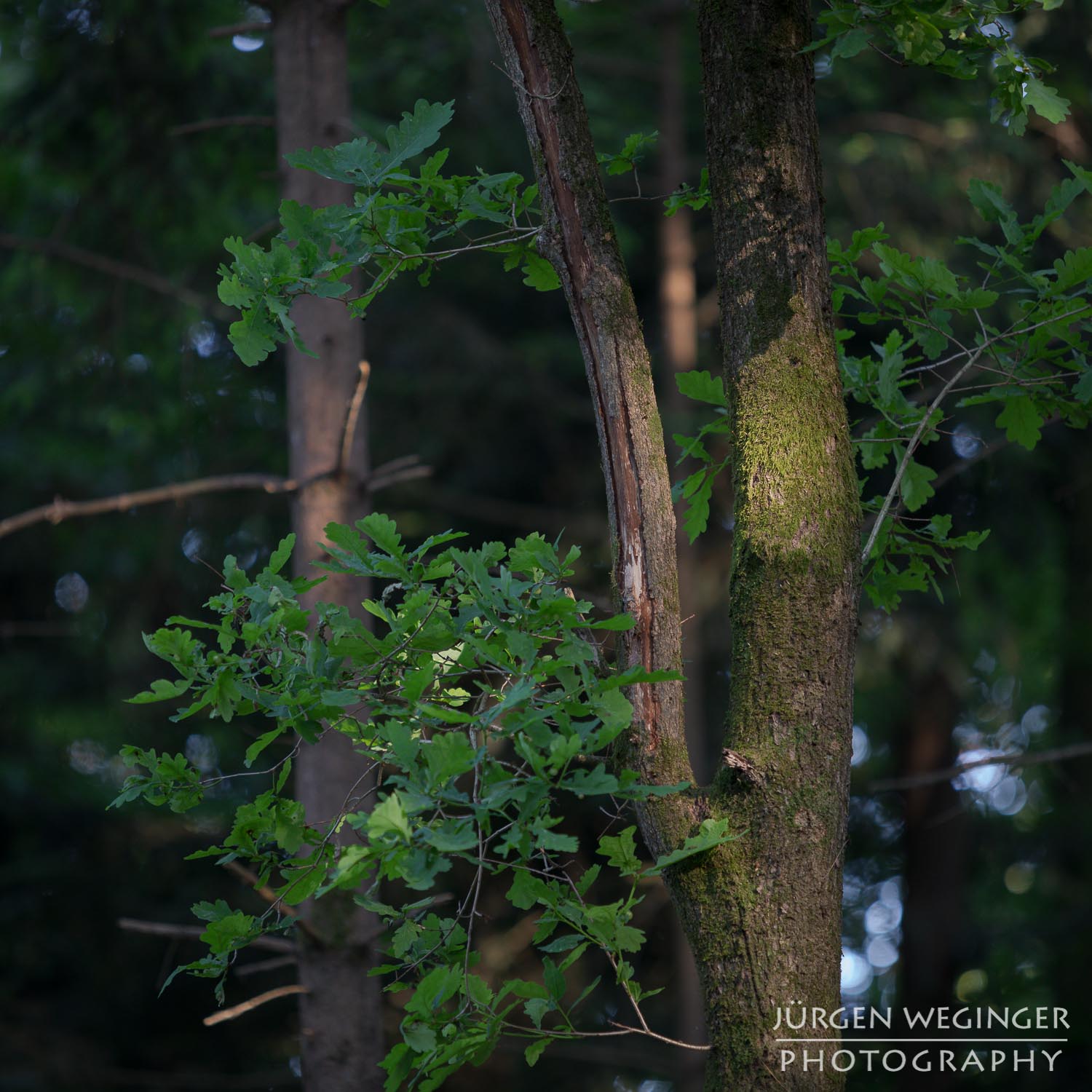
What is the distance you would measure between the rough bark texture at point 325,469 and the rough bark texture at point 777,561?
1989 millimetres

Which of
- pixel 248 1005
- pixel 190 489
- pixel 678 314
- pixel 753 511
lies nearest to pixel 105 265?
pixel 190 489

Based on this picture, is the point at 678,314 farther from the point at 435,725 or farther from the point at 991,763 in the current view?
the point at 435,725

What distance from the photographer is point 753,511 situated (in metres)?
1.93

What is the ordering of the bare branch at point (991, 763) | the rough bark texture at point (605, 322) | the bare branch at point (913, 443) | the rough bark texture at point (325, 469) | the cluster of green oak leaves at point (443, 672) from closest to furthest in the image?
the cluster of green oak leaves at point (443, 672)
the rough bark texture at point (605, 322)
the bare branch at point (913, 443)
the bare branch at point (991, 763)
the rough bark texture at point (325, 469)

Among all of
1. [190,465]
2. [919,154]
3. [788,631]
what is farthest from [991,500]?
[788,631]

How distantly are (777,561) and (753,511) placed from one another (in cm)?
10

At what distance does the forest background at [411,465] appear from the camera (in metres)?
6.18

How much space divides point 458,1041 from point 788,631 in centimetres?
84

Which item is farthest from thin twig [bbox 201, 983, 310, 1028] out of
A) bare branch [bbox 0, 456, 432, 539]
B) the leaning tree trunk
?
bare branch [bbox 0, 456, 432, 539]

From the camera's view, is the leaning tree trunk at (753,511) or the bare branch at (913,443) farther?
the bare branch at (913,443)

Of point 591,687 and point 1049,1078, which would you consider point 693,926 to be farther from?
point 1049,1078

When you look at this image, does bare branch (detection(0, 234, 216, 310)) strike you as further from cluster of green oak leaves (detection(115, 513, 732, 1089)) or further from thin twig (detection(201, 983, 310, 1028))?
cluster of green oak leaves (detection(115, 513, 732, 1089))

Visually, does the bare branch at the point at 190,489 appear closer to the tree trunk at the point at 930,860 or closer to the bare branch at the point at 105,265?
the bare branch at the point at 105,265

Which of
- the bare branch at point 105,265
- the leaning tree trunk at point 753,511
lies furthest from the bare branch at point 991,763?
the bare branch at point 105,265
